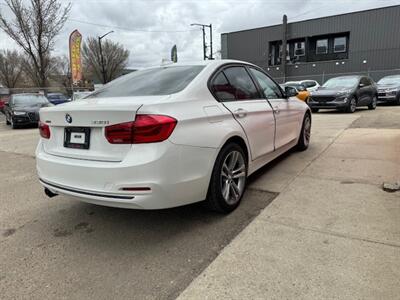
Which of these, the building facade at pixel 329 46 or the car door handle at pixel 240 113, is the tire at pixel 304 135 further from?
the building facade at pixel 329 46

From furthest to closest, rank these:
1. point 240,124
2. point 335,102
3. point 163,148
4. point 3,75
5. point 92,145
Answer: point 3,75 < point 335,102 < point 240,124 < point 92,145 < point 163,148

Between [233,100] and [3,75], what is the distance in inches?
2275

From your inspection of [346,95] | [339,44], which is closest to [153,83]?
[346,95]

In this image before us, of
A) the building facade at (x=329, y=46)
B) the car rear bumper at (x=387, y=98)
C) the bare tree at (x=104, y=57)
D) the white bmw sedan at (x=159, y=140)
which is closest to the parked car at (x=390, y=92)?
the car rear bumper at (x=387, y=98)

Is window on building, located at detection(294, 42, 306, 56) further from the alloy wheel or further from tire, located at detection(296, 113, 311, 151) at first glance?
the alloy wheel

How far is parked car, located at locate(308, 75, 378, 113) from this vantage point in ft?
41.7

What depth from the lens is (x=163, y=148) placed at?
8.95 ft

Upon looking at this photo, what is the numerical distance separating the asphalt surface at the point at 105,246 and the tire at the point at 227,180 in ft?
0.48

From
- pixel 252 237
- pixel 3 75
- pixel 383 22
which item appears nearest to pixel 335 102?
pixel 252 237

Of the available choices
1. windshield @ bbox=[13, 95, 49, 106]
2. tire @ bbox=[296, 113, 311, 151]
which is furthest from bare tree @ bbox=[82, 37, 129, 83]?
tire @ bbox=[296, 113, 311, 151]

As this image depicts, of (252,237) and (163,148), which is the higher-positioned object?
(163,148)

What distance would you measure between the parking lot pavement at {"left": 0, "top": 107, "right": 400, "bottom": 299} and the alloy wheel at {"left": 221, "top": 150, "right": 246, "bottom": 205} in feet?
0.66

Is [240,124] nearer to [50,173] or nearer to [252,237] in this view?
[252,237]

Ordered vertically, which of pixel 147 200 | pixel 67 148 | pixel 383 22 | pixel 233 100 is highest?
pixel 383 22
